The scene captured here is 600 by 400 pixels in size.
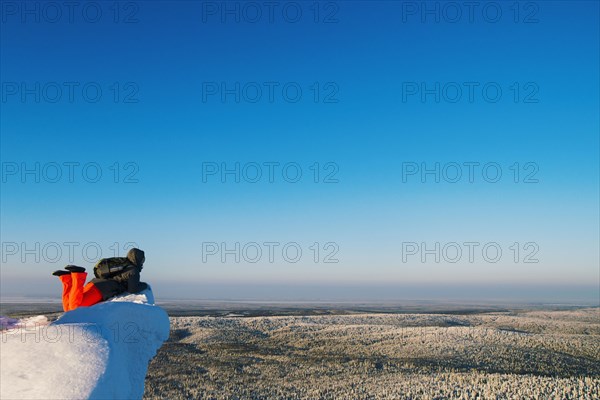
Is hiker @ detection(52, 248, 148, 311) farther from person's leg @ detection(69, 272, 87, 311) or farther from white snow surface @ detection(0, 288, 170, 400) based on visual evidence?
white snow surface @ detection(0, 288, 170, 400)

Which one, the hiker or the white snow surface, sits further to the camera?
the hiker

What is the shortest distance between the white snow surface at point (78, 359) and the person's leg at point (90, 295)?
213 centimetres

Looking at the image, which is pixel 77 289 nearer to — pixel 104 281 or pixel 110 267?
pixel 104 281

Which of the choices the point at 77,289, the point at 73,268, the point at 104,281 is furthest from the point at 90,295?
the point at 73,268

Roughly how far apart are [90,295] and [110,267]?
0.96 meters

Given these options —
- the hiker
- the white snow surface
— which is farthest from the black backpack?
the white snow surface

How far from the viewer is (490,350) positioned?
25406 millimetres

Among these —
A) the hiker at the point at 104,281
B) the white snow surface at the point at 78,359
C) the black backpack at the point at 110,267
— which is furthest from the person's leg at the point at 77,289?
the white snow surface at the point at 78,359

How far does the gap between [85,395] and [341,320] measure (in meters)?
39.6

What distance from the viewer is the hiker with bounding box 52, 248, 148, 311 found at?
1158 cm

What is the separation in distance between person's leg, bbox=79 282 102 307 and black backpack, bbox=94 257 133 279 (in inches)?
18.2

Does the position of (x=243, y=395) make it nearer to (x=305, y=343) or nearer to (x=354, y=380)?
(x=354, y=380)

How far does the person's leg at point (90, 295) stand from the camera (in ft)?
38.5

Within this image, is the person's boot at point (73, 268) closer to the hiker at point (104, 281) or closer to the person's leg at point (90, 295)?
the hiker at point (104, 281)
